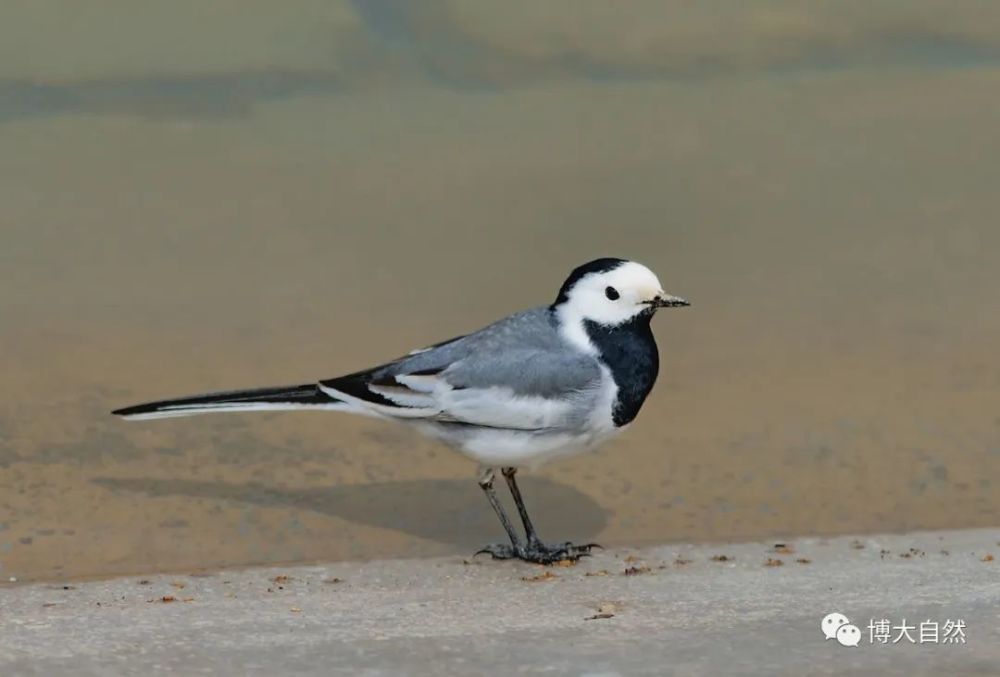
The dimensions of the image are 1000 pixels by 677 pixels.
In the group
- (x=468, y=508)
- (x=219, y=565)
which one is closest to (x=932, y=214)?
(x=468, y=508)

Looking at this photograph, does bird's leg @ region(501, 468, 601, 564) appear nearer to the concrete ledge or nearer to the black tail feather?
the concrete ledge

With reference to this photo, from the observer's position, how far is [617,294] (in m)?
5.87

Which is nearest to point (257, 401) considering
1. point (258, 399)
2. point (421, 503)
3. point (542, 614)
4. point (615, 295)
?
point (258, 399)

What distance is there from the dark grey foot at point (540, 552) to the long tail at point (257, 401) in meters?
0.66

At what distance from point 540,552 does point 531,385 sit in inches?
20.5

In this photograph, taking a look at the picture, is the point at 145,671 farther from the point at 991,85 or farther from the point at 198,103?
the point at 991,85

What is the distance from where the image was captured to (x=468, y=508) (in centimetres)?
650

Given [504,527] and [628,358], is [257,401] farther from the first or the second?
[628,358]

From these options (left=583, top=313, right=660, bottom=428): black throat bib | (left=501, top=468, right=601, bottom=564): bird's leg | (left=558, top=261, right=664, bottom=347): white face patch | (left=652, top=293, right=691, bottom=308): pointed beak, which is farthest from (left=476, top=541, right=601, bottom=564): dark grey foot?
(left=652, top=293, right=691, bottom=308): pointed beak

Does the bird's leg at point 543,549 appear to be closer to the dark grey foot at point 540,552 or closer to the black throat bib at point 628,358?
the dark grey foot at point 540,552

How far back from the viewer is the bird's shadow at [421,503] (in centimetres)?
629

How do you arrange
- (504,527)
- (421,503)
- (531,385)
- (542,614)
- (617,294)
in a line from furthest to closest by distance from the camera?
(421,503) < (504,527) < (617,294) < (531,385) < (542,614)

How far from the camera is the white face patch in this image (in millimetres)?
5867

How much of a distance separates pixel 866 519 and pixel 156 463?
2.45 metres
